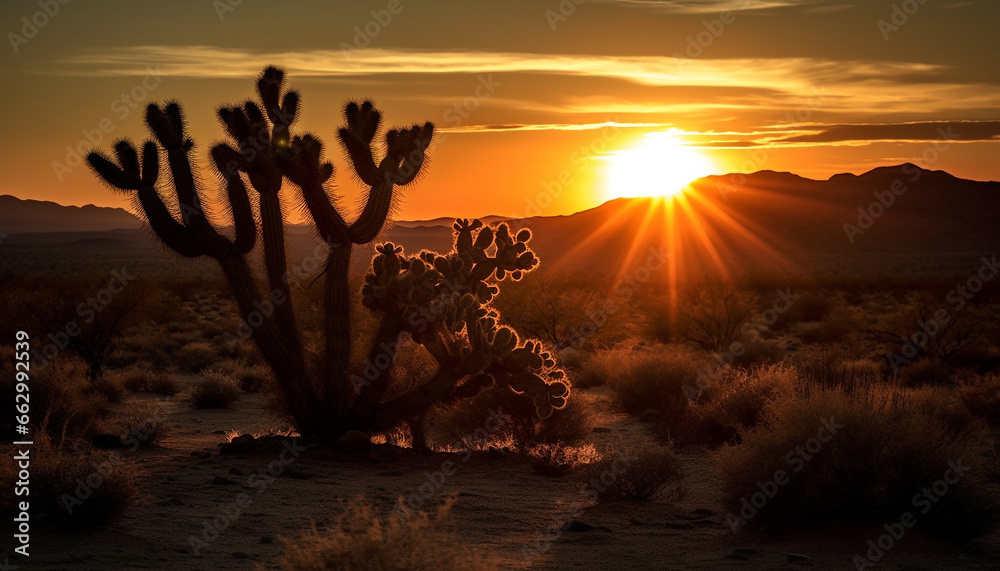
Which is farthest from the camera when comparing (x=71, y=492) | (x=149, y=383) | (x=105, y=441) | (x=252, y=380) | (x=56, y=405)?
(x=252, y=380)

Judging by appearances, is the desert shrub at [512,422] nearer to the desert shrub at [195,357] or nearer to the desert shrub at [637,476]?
the desert shrub at [637,476]

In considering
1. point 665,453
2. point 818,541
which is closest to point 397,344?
point 665,453

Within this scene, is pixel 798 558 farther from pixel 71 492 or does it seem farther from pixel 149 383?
pixel 149 383

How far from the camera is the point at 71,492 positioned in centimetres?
778

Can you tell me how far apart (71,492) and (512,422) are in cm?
703

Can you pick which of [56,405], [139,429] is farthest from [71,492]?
[56,405]

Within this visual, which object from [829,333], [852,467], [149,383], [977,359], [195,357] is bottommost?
[149,383]

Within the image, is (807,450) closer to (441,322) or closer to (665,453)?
(665,453)

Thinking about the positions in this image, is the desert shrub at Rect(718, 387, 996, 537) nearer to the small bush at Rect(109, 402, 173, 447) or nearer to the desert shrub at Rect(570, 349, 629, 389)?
the small bush at Rect(109, 402, 173, 447)

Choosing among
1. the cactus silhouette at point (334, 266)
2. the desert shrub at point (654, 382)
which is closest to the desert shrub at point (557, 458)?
the cactus silhouette at point (334, 266)

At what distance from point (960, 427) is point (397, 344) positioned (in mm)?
9364

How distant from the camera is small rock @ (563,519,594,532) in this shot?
8.88 metres

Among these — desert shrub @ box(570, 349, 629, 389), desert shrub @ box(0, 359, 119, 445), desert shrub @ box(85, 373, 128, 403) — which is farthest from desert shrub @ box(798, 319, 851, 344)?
desert shrub @ box(0, 359, 119, 445)

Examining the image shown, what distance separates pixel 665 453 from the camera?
1036cm
